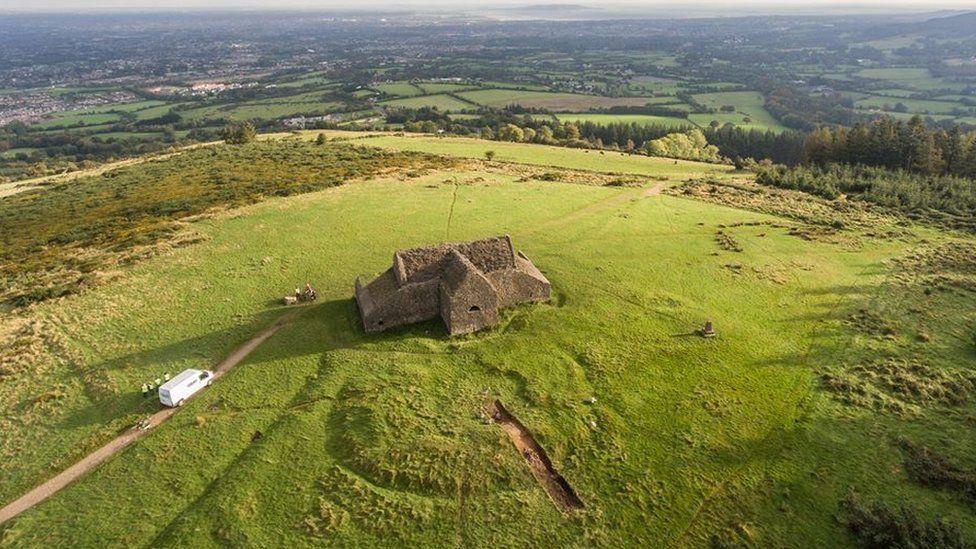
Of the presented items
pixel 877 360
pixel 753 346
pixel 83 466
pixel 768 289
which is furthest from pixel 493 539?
pixel 768 289

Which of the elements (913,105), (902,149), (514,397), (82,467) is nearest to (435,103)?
(902,149)

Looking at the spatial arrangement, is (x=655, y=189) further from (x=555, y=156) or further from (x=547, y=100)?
(x=547, y=100)

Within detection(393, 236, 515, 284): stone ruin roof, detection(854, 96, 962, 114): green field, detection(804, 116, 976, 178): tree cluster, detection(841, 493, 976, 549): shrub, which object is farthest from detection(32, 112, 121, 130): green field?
detection(854, 96, 962, 114): green field

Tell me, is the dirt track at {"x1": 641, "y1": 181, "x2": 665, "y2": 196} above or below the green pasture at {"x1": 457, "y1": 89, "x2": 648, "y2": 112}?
below

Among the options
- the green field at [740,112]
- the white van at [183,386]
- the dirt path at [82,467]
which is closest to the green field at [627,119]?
the green field at [740,112]

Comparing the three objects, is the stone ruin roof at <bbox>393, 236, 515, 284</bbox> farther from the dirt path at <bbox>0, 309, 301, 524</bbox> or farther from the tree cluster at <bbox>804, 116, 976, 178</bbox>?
the tree cluster at <bbox>804, 116, 976, 178</bbox>

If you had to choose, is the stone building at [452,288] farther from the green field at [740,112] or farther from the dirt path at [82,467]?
the green field at [740,112]
